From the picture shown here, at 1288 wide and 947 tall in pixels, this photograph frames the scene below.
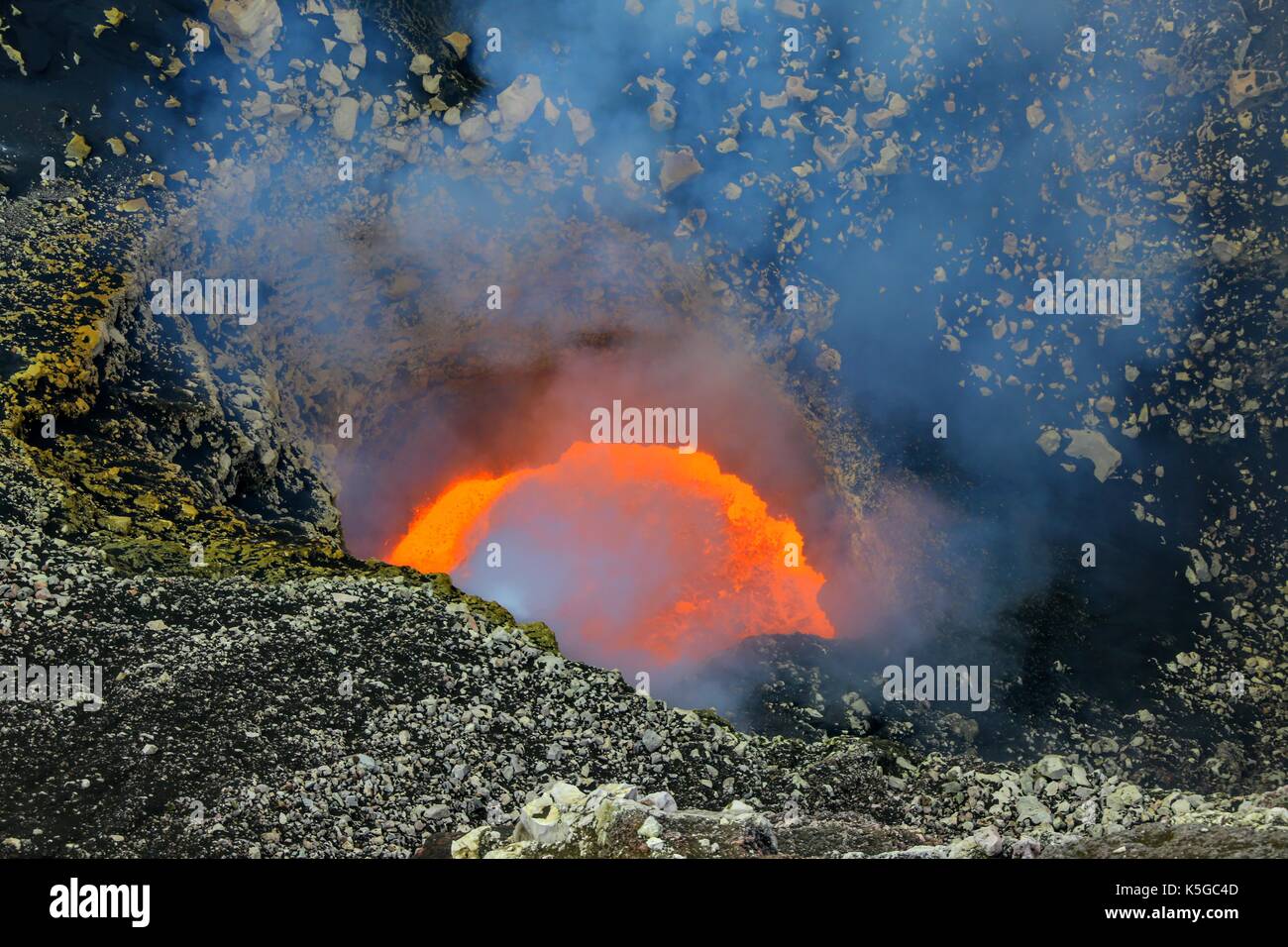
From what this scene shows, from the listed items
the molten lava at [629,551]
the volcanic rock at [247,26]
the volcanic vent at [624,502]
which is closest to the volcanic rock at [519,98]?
the volcanic rock at [247,26]

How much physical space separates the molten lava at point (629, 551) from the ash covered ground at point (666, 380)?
64 cm

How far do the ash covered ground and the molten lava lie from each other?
645 mm

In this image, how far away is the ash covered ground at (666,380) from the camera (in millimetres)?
11047

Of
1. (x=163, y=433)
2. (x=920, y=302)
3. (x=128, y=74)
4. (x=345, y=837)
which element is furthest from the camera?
(x=920, y=302)

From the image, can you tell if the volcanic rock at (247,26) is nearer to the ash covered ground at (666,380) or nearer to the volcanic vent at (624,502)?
the ash covered ground at (666,380)

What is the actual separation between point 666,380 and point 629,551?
3564 millimetres

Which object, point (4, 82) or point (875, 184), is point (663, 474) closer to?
point (875, 184)

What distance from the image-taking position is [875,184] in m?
18.4

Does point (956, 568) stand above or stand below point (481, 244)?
below

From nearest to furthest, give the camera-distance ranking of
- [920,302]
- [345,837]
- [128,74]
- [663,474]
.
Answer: [345,837], [128,74], [920,302], [663,474]

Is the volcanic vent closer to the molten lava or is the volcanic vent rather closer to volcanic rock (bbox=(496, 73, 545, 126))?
the molten lava

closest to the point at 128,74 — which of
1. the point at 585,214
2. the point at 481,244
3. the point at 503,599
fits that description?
the point at 481,244

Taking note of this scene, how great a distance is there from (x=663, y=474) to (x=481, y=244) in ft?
18.1

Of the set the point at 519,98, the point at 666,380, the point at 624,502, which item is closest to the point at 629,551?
the point at 624,502
